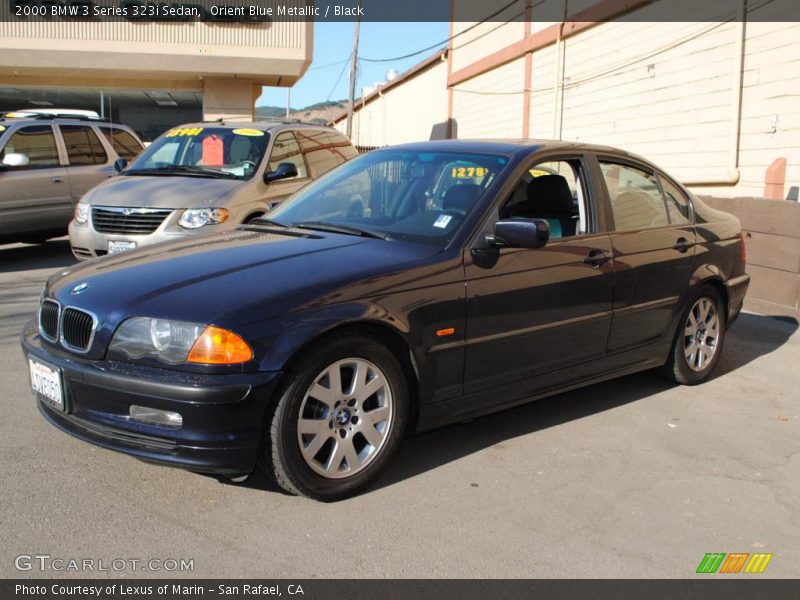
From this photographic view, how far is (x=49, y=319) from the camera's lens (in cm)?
377

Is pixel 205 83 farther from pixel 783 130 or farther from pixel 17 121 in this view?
pixel 783 130

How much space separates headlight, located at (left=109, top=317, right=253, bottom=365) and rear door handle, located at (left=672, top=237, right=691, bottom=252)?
3.35 meters

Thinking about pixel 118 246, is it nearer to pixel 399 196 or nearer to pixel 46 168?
pixel 46 168

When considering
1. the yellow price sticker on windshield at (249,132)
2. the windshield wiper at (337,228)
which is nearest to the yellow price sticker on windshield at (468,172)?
the windshield wiper at (337,228)

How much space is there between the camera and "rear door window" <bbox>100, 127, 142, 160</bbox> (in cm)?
1200

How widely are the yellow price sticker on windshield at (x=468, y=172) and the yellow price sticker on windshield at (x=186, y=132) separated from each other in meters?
5.40

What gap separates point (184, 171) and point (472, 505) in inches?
238

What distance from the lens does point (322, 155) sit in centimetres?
964

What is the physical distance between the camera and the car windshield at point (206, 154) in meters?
8.59

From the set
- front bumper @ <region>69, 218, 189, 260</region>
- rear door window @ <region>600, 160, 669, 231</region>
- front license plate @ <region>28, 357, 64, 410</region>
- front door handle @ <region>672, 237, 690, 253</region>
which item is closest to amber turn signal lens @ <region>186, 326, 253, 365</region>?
front license plate @ <region>28, 357, 64, 410</region>

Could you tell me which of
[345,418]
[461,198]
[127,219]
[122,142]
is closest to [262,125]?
[127,219]

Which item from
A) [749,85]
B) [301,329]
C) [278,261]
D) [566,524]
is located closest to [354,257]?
[278,261]

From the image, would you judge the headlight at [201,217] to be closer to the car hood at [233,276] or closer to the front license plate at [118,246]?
the front license plate at [118,246]
